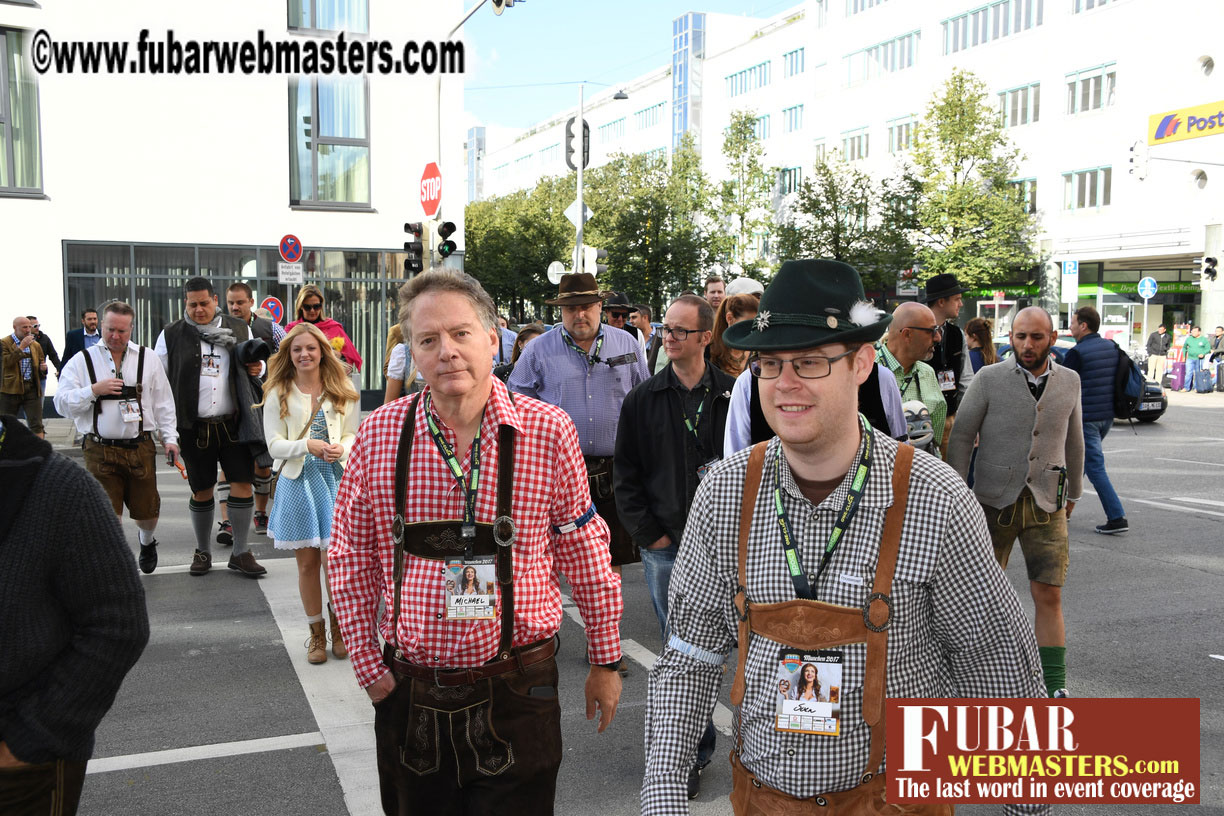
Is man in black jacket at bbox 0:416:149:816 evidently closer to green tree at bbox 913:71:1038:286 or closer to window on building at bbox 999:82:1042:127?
green tree at bbox 913:71:1038:286

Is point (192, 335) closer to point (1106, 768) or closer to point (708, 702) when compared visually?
point (708, 702)

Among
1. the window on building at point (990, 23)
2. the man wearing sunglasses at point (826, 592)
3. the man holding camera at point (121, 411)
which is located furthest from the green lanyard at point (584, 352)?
the window on building at point (990, 23)

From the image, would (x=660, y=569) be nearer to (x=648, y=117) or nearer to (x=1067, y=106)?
(x=1067, y=106)

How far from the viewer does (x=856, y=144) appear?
185 ft

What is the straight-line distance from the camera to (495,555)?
2.69 meters

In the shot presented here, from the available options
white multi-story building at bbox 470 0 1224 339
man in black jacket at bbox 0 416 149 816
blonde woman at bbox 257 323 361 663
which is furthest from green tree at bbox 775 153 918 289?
man in black jacket at bbox 0 416 149 816

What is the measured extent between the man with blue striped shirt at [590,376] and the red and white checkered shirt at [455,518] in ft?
9.99

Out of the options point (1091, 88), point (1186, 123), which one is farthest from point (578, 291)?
point (1091, 88)

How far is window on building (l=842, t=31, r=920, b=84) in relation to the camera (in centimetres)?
5203

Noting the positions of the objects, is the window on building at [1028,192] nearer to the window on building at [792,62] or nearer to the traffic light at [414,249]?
the window on building at [792,62]

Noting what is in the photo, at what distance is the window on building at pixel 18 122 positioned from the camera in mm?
18984

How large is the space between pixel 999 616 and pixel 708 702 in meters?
0.61

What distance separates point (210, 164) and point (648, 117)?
70030mm

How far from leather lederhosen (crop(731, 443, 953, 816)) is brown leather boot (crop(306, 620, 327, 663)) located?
13.9ft
